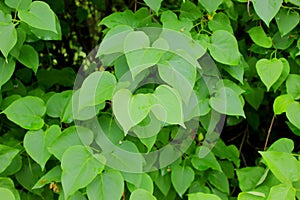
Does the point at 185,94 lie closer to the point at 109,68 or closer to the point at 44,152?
the point at 109,68

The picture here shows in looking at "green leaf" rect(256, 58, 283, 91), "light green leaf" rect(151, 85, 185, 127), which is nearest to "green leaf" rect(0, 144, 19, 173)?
"light green leaf" rect(151, 85, 185, 127)

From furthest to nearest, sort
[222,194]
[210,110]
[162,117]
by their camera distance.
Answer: [222,194], [210,110], [162,117]

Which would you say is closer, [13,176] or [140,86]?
[140,86]

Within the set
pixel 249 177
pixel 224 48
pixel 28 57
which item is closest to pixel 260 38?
pixel 224 48

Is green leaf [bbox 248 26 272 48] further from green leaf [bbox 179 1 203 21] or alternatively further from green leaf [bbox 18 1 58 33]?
green leaf [bbox 18 1 58 33]

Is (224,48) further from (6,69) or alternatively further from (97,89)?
(6,69)

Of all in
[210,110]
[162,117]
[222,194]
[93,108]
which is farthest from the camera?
[222,194]

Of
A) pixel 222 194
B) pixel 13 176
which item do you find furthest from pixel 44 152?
pixel 222 194
